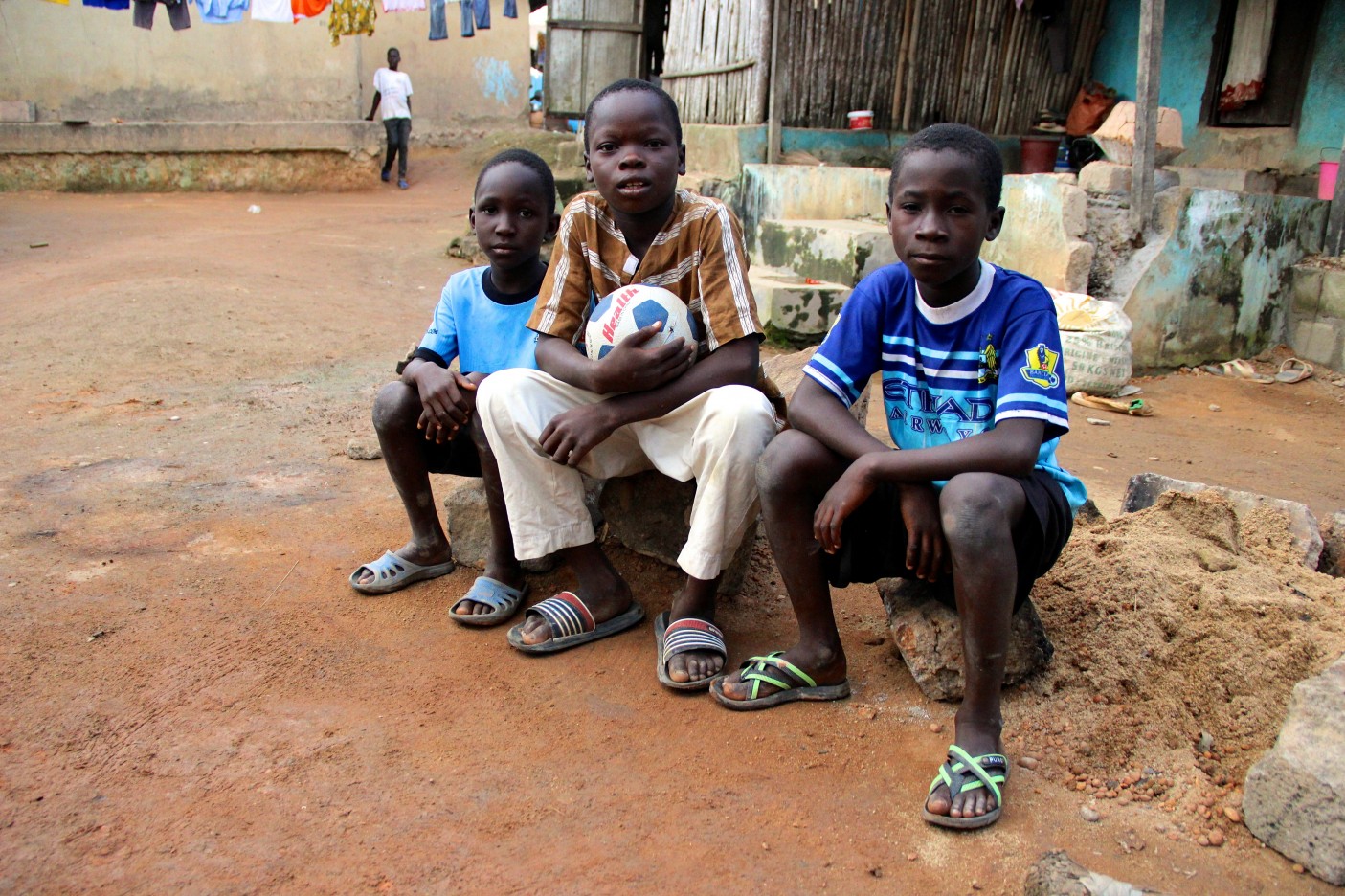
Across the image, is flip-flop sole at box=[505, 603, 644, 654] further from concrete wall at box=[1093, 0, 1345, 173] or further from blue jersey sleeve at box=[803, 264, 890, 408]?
concrete wall at box=[1093, 0, 1345, 173]

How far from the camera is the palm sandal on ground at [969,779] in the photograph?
1.83m

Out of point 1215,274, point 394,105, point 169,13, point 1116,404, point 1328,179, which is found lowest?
point 1116,404

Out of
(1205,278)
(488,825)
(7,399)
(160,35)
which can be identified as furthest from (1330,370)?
(160,35)

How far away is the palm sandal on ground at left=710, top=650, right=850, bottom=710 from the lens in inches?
88.3

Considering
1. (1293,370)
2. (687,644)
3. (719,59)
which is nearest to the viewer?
(687,644)

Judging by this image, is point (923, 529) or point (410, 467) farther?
point (410, 467)

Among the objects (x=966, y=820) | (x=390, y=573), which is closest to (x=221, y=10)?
(x=390, y=573)

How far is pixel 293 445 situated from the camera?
4.29 metres

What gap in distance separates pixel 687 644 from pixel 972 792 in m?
0.75

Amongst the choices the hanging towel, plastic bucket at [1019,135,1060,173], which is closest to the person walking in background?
plastic bucket at [1019,135,1060,173]

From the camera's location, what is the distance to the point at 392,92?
12.6 metres

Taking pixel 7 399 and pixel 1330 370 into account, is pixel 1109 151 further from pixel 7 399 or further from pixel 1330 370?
pixel 7 399

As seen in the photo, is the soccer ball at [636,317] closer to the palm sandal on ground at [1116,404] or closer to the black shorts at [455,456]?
the black shorts at [455,456]

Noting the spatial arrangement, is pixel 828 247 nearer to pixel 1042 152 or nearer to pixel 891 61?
pixel 891 61
